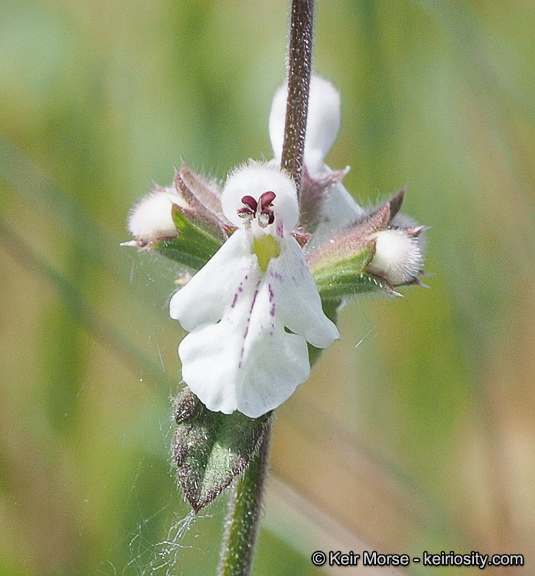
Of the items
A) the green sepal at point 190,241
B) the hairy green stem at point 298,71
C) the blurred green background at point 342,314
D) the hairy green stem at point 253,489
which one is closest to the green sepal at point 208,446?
the hairy green stem at point 253,489

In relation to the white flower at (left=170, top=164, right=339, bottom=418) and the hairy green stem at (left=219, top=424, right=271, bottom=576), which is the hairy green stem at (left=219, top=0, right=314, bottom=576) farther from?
the white flower at (left=170, top=164, right=339, bottom=418)

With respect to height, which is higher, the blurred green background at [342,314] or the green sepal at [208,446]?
the blurred green background at [342,314]

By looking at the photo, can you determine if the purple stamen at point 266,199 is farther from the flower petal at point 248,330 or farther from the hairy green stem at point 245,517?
the hairy green stem at point 245,517

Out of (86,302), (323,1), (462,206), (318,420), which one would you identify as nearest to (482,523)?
(318,420)

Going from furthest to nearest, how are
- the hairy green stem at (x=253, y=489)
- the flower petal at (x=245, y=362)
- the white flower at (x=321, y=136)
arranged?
1. the white flower at (x=321, y=136)
2. the hairy green stem at (x=253, y=489)
3. the flower petal at (x=245, y=362)

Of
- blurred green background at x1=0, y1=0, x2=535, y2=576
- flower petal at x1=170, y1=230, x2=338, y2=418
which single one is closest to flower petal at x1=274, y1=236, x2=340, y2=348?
flower petal at x1=170, y1=230, x2=338, y2=418

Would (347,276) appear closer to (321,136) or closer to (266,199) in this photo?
(266,199)
